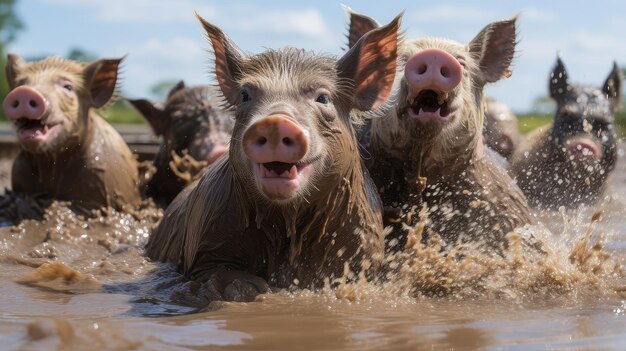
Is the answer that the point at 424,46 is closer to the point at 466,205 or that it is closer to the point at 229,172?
the point at 466,205

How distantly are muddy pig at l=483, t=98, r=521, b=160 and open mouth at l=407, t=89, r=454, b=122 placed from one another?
10.2 feet

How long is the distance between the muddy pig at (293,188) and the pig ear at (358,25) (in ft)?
3.28

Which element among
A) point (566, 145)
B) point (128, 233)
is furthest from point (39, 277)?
point (566, 145)

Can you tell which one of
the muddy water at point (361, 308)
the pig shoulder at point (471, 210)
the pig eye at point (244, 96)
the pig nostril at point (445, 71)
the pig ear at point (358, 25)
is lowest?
the muddy water at point (361, 308)

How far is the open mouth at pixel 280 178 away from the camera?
4.57m

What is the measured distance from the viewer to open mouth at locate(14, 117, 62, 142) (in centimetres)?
817

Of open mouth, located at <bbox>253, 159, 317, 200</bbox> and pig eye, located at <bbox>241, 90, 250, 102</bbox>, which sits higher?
pig eye, located at <bbox>241, 90, 250, 102</bbox>

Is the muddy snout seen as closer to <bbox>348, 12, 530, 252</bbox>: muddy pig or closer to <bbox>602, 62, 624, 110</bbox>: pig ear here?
<bbox>602, 62, 624, 110</bbox>: pig ear

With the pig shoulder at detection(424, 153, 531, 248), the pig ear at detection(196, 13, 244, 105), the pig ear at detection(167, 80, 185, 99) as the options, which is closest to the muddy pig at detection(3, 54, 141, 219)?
the pig ear at detection(167, 80, 185, 99)

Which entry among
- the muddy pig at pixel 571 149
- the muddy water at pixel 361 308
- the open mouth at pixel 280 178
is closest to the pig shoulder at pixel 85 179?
the muddy water at pixel 361 308

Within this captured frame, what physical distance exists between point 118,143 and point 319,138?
4640 mm

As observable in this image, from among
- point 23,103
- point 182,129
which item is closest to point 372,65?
point 23,103

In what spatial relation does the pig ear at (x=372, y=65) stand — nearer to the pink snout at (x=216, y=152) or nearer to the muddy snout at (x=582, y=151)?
the pink snout at (x=216, y=152)

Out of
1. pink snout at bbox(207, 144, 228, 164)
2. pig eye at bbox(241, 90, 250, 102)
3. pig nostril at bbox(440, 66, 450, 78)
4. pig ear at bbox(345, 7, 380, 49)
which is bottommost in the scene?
pink snout at bbox(207, 144, 228, 164)
